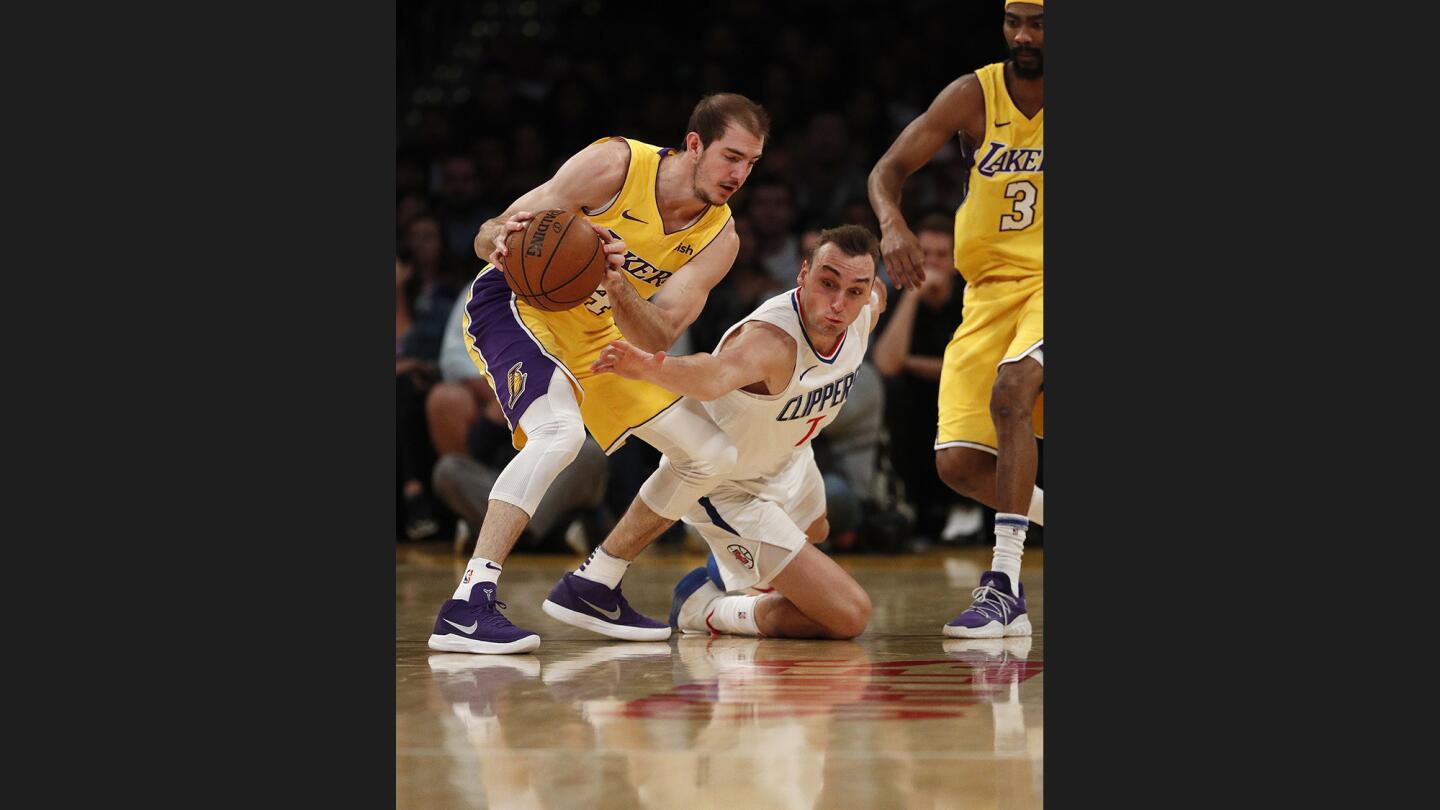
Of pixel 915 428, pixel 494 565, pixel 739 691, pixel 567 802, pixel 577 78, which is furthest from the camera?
pixel 577 78

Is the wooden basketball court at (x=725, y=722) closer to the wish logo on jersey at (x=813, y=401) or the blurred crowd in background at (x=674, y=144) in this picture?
the wish logo on jersey at (x=813, y=401)

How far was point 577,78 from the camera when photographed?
10648mm

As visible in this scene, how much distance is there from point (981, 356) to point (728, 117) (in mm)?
1204

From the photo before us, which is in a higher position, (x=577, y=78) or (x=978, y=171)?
(x=577, y=78)

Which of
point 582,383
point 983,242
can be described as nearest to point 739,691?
point 582,383

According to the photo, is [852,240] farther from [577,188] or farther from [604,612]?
[604,612]

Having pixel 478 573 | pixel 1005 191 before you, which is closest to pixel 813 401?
pixel 1005 191

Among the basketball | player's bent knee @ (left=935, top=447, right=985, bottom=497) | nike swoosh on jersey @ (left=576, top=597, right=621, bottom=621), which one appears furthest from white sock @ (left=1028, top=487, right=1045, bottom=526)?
the basketball

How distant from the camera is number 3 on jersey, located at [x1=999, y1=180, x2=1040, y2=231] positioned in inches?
196

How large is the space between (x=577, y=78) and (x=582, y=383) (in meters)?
6.17

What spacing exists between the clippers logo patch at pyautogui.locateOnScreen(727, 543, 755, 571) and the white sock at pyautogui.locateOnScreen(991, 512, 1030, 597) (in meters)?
0.75

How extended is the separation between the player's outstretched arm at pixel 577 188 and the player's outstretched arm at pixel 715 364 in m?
0.53

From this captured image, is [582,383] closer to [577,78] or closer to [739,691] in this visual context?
[739,691]

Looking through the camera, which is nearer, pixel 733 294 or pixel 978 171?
pixel 978 171
